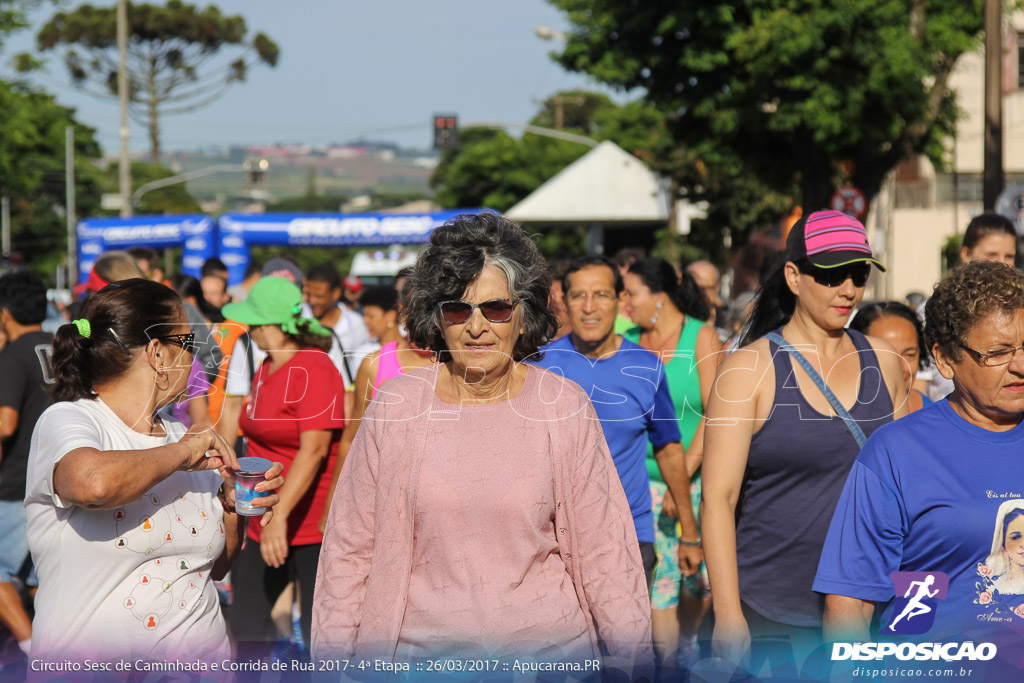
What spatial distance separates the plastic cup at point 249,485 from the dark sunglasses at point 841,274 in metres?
1.94

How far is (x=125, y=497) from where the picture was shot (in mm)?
2844

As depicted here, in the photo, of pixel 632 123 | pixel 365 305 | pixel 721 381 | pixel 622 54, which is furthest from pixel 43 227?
pixel 721 381

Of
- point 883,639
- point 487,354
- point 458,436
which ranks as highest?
Answer: point 487,354

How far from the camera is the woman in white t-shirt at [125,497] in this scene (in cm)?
291

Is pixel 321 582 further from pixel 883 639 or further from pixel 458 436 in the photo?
pixel 883 639

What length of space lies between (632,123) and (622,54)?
3195 cm

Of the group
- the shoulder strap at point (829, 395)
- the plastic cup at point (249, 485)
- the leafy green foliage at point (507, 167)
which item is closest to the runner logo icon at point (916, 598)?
the shoulder strap at point (829, 395)

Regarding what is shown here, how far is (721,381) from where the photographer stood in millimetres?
3664

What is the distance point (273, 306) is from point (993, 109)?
10.2 m

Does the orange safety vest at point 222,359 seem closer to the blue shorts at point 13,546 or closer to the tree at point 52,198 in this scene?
the blue shorts at point 13,546

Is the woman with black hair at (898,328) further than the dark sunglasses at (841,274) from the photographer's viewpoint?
Yes

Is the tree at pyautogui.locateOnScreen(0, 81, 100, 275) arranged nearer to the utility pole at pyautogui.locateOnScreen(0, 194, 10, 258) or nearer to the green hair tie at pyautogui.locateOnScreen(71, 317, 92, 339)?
the utility pole at pyautogui.locateOnScreen(0, 194, 10, 258)

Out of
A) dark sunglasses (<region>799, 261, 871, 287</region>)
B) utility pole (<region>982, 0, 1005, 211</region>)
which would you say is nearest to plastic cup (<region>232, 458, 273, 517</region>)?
dark sunglasses (<region>799, 261, 871, 287</region>)

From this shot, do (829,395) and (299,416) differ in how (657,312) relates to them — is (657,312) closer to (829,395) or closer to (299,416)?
(299,416)
